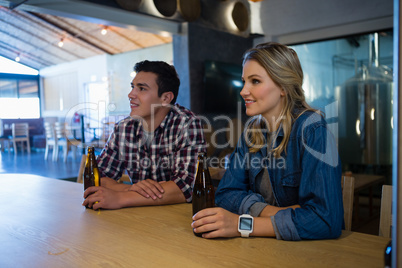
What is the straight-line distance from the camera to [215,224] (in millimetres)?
964

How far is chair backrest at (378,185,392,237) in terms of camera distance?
121 centimetres

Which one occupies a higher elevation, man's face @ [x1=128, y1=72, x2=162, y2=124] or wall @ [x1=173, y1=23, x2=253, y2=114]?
wall @ [x1=173, y1=23, x2=253, y2=114]

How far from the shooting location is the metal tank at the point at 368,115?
478 centimetres

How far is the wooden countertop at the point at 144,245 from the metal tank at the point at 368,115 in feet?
14.1

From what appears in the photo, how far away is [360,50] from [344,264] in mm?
4867

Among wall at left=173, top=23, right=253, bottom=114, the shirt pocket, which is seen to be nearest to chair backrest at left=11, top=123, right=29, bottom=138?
wall at left=173, top=23, right=253, bottom=114

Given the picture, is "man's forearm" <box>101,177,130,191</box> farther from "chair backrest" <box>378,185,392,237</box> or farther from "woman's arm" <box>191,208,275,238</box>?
"chair backrest" <box>378,185,392,237</box>

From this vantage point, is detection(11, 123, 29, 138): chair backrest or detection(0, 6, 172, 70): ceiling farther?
detection(11, 123, 29, 138): chair backrest

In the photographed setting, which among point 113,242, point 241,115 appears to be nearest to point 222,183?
point 113,242

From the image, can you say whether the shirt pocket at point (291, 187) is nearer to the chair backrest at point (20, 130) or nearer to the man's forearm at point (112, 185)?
the man's forearm at point (112, 185)

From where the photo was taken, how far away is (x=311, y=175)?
1089 mm

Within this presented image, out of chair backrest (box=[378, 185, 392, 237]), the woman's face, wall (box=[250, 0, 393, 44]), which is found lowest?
chair backrest (box=[378, 185, 392, 237])

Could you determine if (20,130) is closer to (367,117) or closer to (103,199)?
(367,117)

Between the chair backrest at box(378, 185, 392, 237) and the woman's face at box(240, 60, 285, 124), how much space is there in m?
0.49
